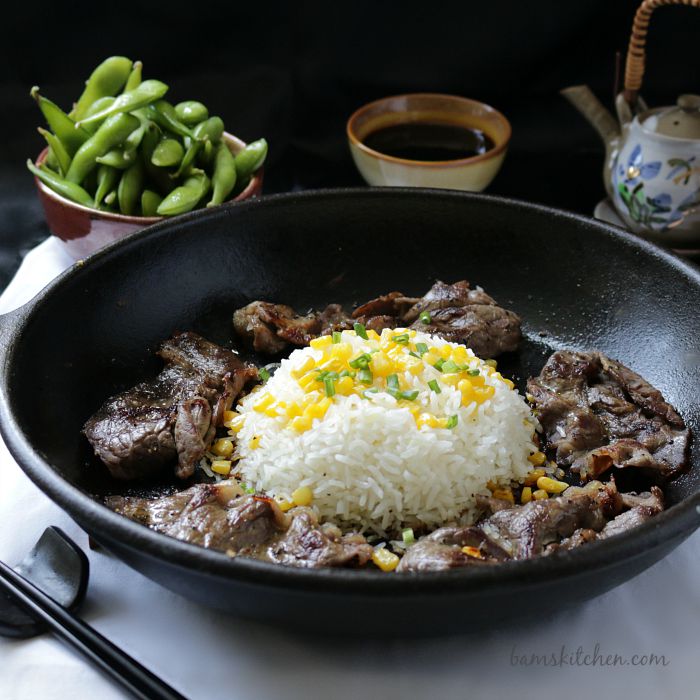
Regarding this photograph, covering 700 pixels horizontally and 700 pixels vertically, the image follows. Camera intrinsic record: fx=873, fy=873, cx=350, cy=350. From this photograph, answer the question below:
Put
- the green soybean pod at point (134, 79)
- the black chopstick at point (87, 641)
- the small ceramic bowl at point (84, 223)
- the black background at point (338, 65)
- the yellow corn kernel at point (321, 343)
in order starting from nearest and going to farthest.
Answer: the black chopstick at point (87, 641), the yellow corn kernel at point (321, 343), the small ceramic bowl at point (84, 223), the green soybean pod at point (134, 79), the black background at point (338, 65)

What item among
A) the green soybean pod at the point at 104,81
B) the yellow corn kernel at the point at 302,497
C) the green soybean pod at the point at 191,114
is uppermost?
the green soybean pod at the point at 104,81

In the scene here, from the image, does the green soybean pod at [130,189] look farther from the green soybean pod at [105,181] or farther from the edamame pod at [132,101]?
the edamame pod at [132,101]

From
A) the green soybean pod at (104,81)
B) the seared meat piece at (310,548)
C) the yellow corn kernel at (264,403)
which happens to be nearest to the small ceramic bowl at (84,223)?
the green soybean pod at (104,81)

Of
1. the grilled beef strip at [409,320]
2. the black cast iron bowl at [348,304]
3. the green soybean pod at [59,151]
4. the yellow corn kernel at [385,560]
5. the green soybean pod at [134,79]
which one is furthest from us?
the green soybean pod at [134,79]

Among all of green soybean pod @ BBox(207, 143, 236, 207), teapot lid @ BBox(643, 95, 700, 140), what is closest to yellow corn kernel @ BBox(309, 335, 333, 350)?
green soybean pod @ BBox(207, 143, 236, 207)

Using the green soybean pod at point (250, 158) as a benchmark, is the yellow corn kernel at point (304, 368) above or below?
below

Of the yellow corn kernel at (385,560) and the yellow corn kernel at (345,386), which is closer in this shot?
the yellow corn kernel at (385,560)

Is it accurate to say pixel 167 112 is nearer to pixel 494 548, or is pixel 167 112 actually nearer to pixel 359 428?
pixel 359 428
